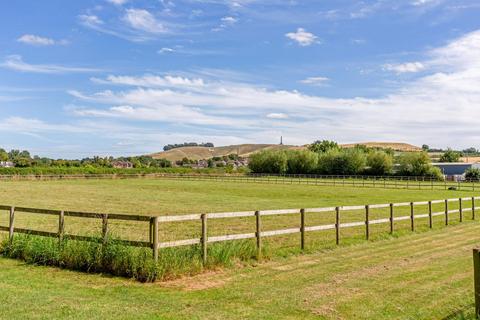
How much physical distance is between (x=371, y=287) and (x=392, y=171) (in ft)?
331

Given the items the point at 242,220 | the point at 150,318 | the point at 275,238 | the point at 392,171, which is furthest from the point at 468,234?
the point at 392,171

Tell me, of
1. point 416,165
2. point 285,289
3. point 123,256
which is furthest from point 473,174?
point 123,256

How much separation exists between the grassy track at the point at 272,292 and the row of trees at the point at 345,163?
272ft

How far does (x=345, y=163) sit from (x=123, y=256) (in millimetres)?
102884

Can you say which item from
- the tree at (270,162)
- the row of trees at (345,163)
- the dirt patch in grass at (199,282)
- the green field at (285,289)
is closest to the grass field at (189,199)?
the green field at (285,289)

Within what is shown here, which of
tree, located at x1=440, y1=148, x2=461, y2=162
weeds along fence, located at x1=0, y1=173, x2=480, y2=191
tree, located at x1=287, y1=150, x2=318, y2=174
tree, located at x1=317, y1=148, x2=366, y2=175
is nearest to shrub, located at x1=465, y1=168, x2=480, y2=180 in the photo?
weeds along fence, located at x1=0, y1=173, x2=480, y2=191

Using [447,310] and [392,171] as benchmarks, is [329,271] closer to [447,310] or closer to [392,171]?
[447,310]

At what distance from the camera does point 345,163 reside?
110m

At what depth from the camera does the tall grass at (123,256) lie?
32.3 ft

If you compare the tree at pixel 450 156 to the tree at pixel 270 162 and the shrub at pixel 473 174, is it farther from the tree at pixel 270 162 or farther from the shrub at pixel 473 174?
the shrub at pixel 473 174

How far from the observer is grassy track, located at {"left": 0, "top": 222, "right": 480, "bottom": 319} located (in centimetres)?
752

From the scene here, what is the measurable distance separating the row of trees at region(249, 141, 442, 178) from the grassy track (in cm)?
8278

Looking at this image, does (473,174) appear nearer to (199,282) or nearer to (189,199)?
Result: (189,199)

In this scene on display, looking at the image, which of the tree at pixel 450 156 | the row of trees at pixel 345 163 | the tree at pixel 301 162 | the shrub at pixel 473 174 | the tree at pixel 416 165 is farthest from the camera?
the tree at pixel 450 156
